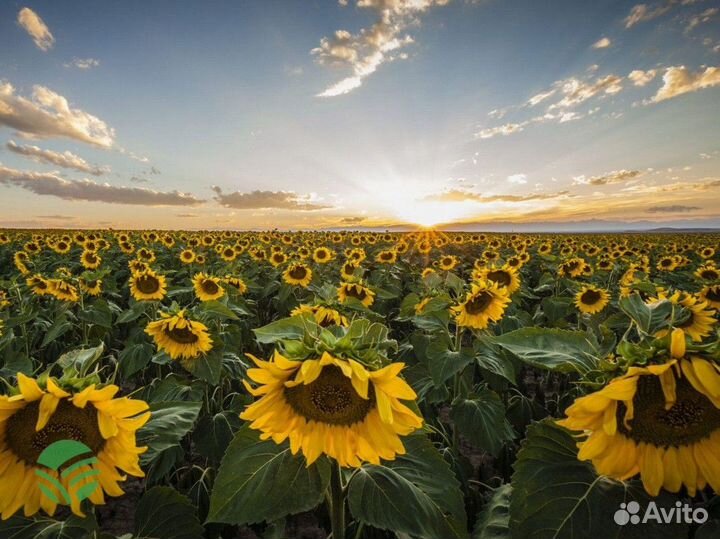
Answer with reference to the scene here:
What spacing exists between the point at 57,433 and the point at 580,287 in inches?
301

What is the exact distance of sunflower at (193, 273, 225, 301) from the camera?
710cm

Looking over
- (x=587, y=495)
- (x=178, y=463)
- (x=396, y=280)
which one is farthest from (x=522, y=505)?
(x=396, y=280)

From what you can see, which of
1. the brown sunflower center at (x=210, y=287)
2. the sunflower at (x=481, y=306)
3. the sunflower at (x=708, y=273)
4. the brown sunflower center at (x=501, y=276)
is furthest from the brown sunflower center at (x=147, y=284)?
the sunflower at (x=708, y=273)

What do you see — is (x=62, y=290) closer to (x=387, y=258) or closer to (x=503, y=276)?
(x=503, y=276)

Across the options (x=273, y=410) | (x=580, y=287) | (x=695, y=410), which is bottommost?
(x=580, y=287)

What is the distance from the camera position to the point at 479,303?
4.79 meters

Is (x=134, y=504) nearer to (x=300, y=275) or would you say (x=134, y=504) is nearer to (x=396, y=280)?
(x=300, y=275)

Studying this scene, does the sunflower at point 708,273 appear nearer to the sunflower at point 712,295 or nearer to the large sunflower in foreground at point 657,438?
the sunflower at point 712,295

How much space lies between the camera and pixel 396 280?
11211mm

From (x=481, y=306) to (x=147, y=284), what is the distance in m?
5.62

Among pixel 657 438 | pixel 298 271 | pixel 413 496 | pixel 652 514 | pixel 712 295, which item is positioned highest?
pixel 657 438

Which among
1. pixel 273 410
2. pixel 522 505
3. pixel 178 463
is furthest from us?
pixel 178 463

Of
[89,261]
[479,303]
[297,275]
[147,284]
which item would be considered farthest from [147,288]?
[89,261]

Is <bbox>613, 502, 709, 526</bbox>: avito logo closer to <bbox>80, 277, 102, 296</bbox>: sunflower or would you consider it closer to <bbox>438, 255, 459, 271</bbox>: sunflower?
<bbox>80, 277, 102, 296</bbox>: sunflower
